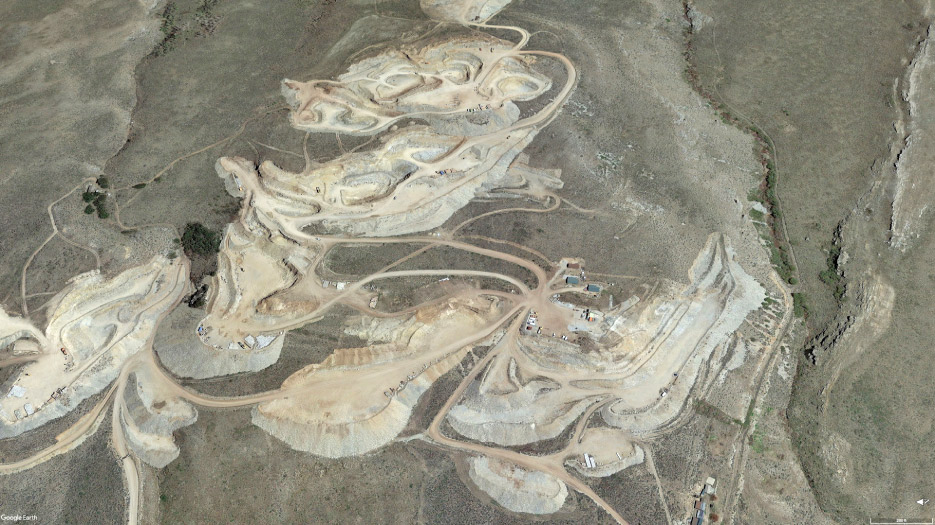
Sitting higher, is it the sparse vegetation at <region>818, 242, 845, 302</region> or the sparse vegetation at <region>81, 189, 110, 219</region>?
the sparse vegetation at <region>818, 242, 845, 302</region>

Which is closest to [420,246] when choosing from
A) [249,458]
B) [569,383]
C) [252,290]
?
[252,290]

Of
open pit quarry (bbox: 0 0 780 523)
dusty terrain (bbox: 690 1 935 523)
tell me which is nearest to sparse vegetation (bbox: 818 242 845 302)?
dusty terrain (bbox: 690 1 935 523)

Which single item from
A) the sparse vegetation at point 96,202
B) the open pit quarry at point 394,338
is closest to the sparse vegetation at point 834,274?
the open pit quarry at point 394,338

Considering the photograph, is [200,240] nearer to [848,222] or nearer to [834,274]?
[834,274]

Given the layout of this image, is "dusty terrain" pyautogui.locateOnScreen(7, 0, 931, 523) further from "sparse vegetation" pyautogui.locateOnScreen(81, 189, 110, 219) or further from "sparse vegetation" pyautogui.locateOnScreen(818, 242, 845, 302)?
"sparse vegetation" pyautogui.locateOnScreen(818, 242, 845, 302)

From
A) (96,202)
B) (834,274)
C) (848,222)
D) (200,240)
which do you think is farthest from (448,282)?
(848,222)

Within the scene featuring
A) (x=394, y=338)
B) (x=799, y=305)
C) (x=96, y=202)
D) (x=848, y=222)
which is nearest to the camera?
(x=394, y=338)
